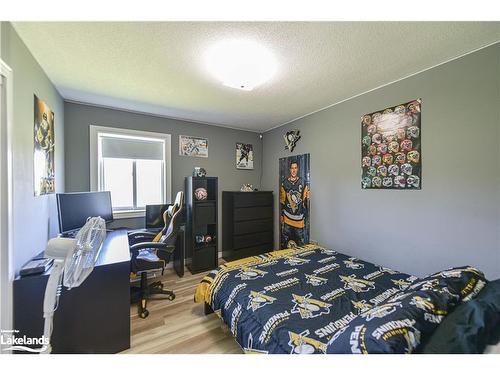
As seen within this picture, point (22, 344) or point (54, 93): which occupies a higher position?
point (54, 93)

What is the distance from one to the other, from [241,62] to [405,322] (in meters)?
2.00

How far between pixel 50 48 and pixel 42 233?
1568 mm

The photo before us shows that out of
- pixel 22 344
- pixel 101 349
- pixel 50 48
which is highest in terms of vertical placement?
pixel 50 48

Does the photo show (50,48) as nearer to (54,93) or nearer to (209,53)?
(54,93)

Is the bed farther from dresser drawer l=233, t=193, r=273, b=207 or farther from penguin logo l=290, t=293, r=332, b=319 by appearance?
dresser drawer l=233, t=193, r=273, b=207

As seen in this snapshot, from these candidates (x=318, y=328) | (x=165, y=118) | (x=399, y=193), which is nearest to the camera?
(x=318, y=328)

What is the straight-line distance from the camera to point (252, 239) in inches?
143

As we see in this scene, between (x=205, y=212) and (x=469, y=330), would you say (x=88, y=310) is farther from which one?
(x=469, y=330)

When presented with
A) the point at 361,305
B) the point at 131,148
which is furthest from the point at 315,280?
the point at 131,148

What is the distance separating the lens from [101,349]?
1.49 meters

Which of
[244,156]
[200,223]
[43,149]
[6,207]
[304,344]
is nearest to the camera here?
[304,344]

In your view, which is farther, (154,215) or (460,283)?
(154,215)

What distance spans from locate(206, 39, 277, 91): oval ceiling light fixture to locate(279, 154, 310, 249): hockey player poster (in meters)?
1.70
